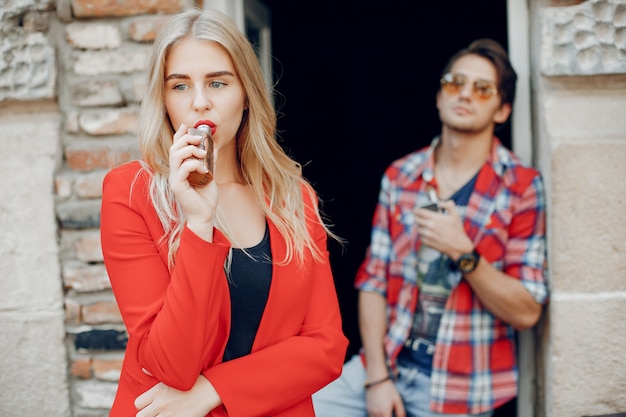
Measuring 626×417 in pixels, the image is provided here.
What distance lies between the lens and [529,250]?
223 cm

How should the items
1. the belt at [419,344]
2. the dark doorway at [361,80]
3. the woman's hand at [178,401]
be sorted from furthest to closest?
1. the dark doorway at [361,80]
2. the belt at [419,344]
3. the woman's hand at [178,401]

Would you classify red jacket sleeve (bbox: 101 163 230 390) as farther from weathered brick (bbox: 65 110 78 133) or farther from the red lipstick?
weathered brick (bbox: 65 110 78 133)

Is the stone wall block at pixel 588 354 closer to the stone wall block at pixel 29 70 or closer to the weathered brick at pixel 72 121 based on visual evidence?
the weathered brick at pixel 72 121

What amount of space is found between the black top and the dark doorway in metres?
3.27

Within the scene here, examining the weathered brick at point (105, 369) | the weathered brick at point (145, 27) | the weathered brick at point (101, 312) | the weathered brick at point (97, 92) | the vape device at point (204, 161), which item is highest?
the weathered brick at point (145, 27)

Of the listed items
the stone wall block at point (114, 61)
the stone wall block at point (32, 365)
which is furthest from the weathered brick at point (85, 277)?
the stone wall block at point (114, 61)

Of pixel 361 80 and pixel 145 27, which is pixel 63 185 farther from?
pixel 361 80

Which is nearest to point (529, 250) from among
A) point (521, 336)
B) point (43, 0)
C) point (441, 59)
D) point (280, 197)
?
point (521, 336)

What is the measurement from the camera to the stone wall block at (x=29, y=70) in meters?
2.16

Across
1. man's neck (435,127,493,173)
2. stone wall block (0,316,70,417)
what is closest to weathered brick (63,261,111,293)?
stone wall block (0,316,70,417)

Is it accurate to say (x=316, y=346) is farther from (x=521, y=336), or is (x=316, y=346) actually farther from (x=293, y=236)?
(x=521, y=336)

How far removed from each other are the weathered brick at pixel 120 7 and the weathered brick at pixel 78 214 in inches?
25.6

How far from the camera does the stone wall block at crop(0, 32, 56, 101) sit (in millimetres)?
2158


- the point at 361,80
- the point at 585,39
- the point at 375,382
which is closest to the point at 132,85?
the point at 375,382
